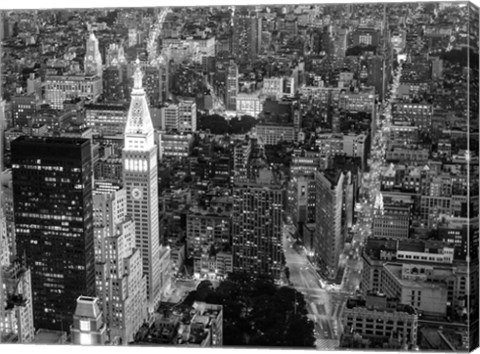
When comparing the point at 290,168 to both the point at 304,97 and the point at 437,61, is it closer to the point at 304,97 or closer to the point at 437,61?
the point at 304,97

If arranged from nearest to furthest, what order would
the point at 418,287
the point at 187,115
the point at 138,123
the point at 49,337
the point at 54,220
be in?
the point at 418,287 → the point at 49,337 → the point at 54,220 → the point at 138,123 → the point at 187,115

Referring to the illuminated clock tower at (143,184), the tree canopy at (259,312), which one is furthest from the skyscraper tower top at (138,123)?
the tree canopy at (259,312)

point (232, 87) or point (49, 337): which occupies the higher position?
point (232, 87)

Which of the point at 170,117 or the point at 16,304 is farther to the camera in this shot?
the point at 170,117

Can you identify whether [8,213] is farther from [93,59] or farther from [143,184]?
[93,59]

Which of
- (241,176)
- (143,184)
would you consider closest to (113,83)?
(143,184)

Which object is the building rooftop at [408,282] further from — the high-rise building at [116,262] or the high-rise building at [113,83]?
the high-rise building at [113,83]
